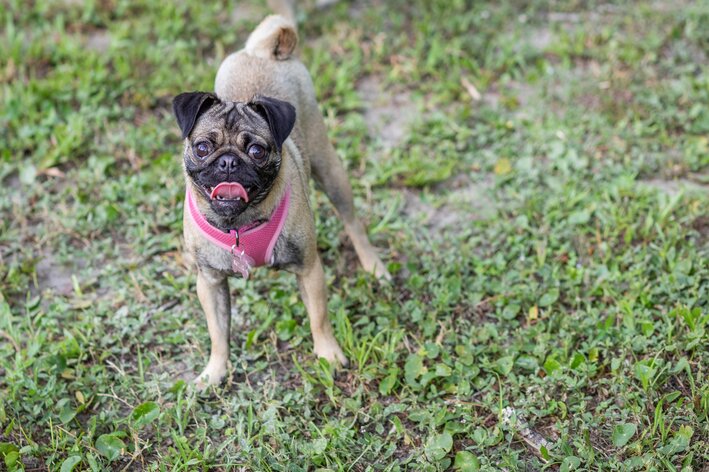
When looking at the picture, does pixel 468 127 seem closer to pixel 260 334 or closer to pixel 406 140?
pixel 406 140

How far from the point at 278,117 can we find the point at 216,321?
49.6 inches

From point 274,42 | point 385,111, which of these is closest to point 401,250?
point 274,42

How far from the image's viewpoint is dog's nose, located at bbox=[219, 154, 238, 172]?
350cm

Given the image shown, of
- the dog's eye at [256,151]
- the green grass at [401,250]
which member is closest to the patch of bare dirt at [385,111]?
the green grass at [401,250]

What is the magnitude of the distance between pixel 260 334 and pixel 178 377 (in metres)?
0.53

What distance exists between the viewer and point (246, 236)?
12.4ft

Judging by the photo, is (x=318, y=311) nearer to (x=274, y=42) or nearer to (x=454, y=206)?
(x=274, y=42)

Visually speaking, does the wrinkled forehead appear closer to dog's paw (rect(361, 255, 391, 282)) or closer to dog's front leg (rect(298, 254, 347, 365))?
dog's front leg (rect(298, 254, 347, 365))

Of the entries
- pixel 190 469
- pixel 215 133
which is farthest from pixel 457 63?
pixel 190 469

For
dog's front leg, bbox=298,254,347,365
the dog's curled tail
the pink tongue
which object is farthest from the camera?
the dog's curled tail

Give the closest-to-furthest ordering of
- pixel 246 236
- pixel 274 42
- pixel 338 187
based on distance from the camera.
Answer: pixel 246 236 < pixel 274 42 < pixel 338 187

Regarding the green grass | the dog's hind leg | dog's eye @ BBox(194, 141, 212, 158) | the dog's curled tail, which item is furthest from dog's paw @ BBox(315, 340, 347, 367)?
the dog's curled tail

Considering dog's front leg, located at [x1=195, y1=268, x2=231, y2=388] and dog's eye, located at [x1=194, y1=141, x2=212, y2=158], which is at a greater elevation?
dog's eye, located at [x1=194, y1=141, x2=212, y2=158]

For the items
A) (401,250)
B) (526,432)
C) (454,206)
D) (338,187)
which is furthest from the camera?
(454,206)
